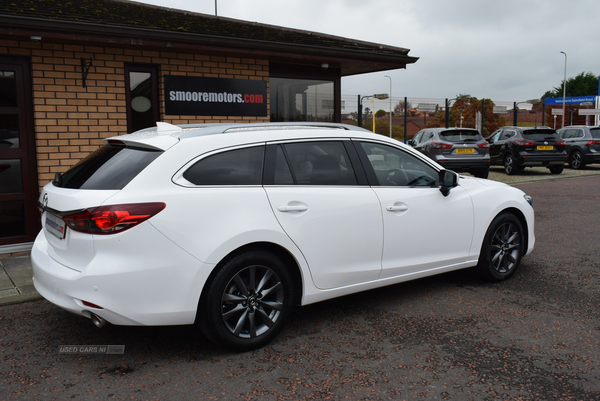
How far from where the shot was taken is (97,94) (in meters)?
7.37

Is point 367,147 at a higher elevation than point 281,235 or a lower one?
higher

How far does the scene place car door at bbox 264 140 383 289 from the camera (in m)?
3.84

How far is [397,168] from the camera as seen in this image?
4680 millimetres

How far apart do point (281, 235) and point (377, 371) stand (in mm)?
1116

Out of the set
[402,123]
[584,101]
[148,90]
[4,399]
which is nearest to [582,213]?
[148,90]

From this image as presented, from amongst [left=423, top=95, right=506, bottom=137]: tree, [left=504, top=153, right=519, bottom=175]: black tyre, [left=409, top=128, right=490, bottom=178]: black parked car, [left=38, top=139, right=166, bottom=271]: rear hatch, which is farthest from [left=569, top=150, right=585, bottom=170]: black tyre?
[left=38, top=139, right=166, bottom=271]: rear hatch

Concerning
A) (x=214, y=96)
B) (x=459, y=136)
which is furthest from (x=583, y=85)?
(x=214, y=96)

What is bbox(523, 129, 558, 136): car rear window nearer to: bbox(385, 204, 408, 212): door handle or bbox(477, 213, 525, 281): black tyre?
bbox(477, 213, 525, 281): black tyre

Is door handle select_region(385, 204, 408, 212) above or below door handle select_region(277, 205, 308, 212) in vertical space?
below

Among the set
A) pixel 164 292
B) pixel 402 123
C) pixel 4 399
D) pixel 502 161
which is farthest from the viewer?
pixel 402 123

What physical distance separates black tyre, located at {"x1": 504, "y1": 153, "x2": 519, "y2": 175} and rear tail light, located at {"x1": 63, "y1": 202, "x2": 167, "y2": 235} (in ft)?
56.1

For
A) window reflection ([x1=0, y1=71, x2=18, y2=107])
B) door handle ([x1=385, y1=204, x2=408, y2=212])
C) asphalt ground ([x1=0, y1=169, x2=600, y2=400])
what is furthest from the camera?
window reflection ([x1=0, y1=71, x2=18, y2=107])

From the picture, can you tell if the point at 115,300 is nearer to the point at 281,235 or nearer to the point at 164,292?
the point at 164,292

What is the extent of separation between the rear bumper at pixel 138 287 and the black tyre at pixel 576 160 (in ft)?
69.2
